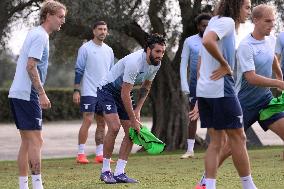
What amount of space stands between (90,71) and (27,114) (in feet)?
17.2

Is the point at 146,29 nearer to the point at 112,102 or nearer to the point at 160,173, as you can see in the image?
the point at 160,173

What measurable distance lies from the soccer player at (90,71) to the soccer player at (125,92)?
10.5ft

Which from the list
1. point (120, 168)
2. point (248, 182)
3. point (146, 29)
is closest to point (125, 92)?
point (120, 168)

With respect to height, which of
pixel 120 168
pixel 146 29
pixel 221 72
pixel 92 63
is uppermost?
pixel 146 29

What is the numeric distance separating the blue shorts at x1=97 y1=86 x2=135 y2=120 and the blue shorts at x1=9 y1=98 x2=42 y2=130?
1783mm

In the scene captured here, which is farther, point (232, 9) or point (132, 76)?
point (132, 76)

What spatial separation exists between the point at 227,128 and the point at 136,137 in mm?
2341

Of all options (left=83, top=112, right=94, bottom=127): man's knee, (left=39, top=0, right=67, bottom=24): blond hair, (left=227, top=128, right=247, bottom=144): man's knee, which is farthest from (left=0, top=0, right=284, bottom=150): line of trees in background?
(left=227, top=128, right=247, bottom=144): man's knee

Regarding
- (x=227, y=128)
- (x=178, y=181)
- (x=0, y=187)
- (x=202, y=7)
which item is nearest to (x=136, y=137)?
(x=178, y=181)

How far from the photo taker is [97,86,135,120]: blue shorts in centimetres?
950

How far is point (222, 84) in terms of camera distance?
6965 millimetres

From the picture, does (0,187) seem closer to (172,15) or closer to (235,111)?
(235,111)

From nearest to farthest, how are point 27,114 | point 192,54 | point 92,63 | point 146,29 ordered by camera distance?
point 27,114 → point 192,54 → point 92,63 → point 146,29

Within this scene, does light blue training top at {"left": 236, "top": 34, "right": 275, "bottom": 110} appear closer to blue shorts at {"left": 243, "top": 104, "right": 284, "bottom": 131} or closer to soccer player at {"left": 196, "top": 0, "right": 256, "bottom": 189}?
blue shorts at {"left": 243, "top": 104, "right": 284, "bottom": 131}
